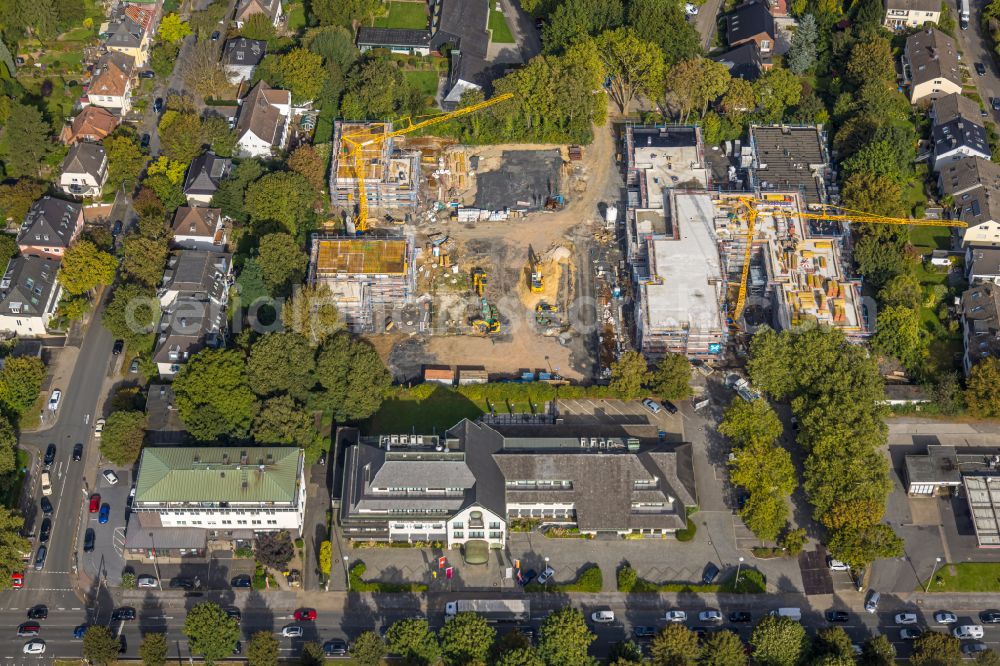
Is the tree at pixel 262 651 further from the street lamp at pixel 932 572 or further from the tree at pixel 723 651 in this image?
the street lamp at pixel 932 572

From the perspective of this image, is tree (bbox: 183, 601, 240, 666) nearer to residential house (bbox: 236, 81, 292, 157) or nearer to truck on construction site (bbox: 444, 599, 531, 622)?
truck on construction site (bbox: 444, 599, 531, 622)

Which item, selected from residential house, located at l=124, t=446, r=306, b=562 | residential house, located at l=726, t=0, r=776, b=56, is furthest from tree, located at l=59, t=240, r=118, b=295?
residential house, located at l=726, t=0, r=776, b=56

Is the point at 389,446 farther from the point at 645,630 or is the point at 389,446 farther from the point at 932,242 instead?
the point at 932,242

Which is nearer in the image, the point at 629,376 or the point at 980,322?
the point at 629,376

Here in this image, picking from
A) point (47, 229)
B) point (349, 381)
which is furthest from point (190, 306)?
point (349, 381)

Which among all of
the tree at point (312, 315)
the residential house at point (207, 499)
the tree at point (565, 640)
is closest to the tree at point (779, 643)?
the tree at point (565, 640)

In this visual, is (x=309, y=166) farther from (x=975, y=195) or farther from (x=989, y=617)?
(x=989, y=617)
